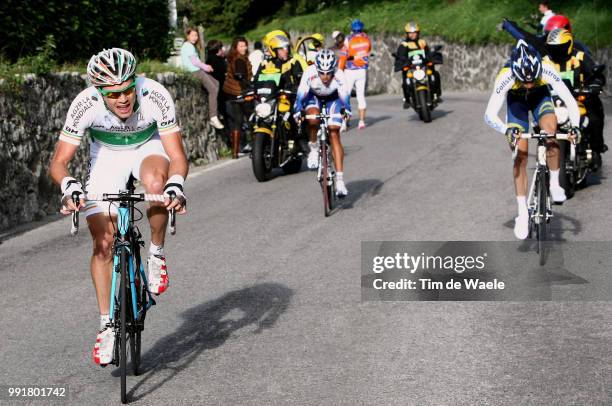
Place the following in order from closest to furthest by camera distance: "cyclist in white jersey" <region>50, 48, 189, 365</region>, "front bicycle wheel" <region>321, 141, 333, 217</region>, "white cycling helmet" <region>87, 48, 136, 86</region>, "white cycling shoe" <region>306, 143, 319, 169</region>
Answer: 1. "white cycling helmet" <region>87, 48, 136, 86</region>
2. "cyclist in white jersey" <region>50, 48, 189, 365</region>
3. "front bicycle wheel" <region>321, 141, 333, 217</region>
4. "white cycling shoe" <region>306, 143, 319, 169</region>

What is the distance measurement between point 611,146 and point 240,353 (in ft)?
36.9

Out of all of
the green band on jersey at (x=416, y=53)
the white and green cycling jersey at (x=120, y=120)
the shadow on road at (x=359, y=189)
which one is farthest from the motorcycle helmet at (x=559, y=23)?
the white and green cycling jersey at (x=120, y=120)

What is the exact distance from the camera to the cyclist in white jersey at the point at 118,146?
6.26 m

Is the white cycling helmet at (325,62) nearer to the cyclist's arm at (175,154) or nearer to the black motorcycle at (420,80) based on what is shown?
the cyclist's arm at (175,154)

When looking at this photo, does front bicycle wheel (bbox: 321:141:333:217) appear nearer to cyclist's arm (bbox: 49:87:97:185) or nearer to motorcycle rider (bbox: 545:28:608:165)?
motorcycle rider (bbox: 545:28:608:165)

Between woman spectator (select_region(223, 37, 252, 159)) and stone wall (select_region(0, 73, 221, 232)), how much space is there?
4.12 m

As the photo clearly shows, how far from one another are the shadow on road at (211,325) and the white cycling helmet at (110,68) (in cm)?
178

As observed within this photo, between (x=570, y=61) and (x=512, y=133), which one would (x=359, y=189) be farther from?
(x=512, y=133)

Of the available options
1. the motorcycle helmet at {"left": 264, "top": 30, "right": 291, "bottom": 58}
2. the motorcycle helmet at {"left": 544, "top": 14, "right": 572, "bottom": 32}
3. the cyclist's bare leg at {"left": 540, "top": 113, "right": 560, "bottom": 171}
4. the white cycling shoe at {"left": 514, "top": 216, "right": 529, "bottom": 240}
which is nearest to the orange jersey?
the motorcycle helmet at {"left": 264, "top": 30, "right": 291, "bottom": 58}

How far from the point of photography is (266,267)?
9500 mm

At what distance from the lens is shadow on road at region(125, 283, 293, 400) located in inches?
258

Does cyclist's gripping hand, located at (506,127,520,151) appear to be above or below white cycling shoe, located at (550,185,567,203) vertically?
above

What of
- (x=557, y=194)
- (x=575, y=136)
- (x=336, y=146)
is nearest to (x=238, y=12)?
(x=336, y=146)

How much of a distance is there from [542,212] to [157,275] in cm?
411
